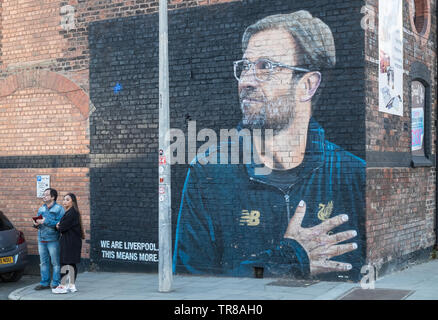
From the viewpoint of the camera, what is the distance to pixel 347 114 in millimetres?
9961

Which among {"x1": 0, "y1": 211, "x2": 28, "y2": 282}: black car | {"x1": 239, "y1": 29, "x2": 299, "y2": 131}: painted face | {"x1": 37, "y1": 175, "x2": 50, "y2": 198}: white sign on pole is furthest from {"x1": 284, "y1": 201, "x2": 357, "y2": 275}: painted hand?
{"x1": 37, "y1": 175, "x2": 50, "y2": 198}: white sign on pole

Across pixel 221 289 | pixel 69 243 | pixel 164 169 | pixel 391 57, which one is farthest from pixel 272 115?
pixel 69 243

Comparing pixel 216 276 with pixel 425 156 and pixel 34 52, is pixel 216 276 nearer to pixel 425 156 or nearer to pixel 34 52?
pixel 425 156

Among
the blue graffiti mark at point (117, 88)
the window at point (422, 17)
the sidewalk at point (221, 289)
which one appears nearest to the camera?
the sidewalk at point (221, 289)

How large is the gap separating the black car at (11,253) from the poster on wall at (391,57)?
7.24m

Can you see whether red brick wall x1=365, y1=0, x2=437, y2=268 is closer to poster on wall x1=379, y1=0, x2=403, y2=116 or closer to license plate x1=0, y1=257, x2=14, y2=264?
poster on wall x1=379, y1=0, x2=403, y2=116

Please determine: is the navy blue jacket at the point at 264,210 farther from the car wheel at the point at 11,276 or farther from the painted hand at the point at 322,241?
the car wheel at the point at 11,276

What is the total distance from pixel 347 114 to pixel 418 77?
3139 millimetres

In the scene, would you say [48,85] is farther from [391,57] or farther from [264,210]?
[391,57]

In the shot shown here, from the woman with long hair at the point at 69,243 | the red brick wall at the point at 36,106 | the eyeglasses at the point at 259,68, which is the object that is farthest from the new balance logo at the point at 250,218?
the red brick wall at the point at 36,106

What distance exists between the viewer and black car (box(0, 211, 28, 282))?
11242 millimetres

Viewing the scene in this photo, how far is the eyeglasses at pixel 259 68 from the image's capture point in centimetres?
1055

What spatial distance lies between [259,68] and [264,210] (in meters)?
2.52

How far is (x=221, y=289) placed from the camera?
31.8 ft
